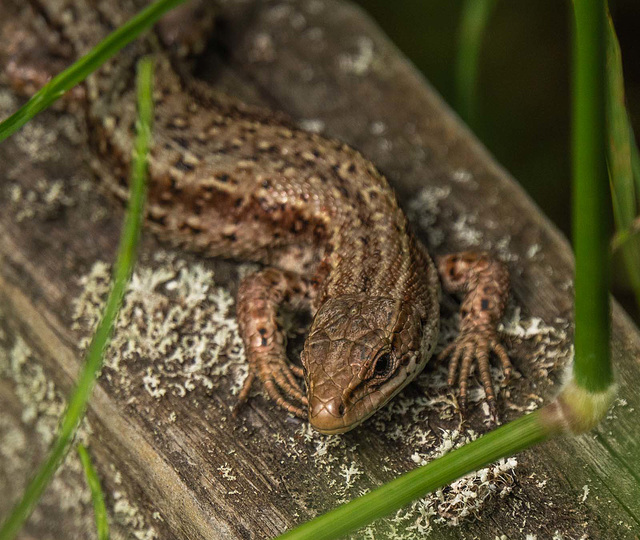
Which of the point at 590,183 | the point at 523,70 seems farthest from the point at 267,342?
the point at 523,70

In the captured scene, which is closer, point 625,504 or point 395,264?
point 625,504

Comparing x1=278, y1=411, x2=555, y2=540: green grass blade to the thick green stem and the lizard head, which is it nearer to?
the thick green stem

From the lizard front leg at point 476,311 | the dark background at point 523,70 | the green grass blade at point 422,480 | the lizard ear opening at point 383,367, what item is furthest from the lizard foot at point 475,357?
the dark background at point 523,70

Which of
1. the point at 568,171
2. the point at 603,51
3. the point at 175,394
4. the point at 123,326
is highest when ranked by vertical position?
the point at 603,51

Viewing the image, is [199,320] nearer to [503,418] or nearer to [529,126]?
[503,418]

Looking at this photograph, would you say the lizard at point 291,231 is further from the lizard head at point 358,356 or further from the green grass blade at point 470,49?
the green grass blade at point 470,49

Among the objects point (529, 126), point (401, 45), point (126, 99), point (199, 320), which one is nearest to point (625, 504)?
point (199, 320)
